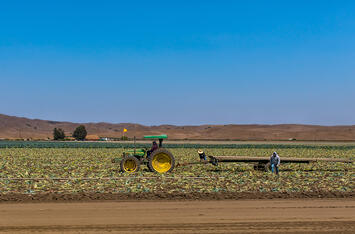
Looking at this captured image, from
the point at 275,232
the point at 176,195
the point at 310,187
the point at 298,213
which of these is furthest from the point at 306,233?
the point at 310,187

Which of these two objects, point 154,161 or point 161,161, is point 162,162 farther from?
point 154,161

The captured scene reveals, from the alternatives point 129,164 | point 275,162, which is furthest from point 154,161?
point 275,162

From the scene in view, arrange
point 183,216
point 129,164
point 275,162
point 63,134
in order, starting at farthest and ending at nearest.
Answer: point 63,134 → point 129,164 → point 275,162 → point 183,216

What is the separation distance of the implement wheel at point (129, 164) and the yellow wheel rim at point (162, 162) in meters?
0.75

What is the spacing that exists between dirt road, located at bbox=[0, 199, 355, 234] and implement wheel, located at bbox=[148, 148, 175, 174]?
7.25 metres

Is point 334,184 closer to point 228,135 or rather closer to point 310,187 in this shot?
point 310,187

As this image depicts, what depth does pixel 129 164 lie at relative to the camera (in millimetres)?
19469

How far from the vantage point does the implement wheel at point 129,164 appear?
19.1 m

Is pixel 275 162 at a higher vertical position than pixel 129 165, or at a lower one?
higher

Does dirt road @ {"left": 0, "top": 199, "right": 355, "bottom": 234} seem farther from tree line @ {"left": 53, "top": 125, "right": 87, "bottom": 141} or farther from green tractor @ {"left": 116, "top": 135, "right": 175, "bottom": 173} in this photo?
tree line @ {"left": 53, "top": 125, "right": 87, "bottom": 141}

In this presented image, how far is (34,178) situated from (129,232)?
9269 mm

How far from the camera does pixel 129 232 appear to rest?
859 cm

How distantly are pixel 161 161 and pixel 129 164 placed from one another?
144 centimetres

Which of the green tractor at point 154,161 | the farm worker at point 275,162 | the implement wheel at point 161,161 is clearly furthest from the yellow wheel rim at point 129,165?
the farm worker at point 275,162
